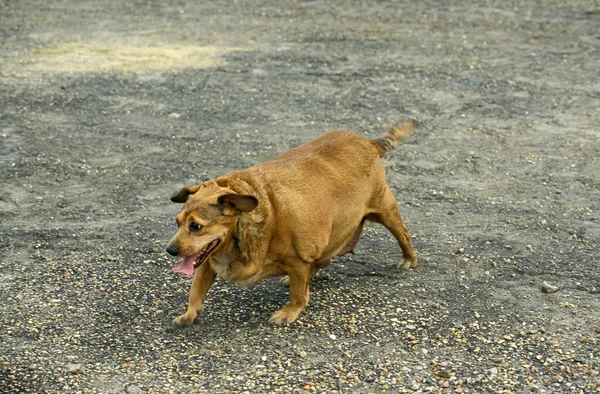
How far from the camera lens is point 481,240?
8359 millimetres

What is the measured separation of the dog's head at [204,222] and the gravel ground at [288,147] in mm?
716

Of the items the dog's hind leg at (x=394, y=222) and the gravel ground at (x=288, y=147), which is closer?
the gravel ground at (x=288, y=147)

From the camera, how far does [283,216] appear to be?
6.55 metres

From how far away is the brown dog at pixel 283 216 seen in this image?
20.1 ft

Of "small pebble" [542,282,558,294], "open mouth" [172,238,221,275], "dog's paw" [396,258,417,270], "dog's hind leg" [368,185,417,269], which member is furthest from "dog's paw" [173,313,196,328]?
"small pebble" [542,282,558,294]

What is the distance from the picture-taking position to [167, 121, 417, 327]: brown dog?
6121 millimetres

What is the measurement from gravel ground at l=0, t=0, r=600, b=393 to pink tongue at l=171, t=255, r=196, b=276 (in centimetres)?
62

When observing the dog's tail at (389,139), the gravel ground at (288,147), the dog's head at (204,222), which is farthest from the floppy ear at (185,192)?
the dog's tail at (389,139)

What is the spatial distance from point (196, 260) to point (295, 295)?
99 centimetres

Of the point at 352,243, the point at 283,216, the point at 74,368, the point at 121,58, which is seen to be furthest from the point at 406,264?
the point at 121,58

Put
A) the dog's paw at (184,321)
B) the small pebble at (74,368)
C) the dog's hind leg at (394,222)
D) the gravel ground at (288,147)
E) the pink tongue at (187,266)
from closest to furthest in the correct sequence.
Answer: the small pebble at (74,368) → the pink tongue at (187,266) → the gravel ground at (288,147) → the dog's paw at (184,321) → the dog's hind leg at (394,222)

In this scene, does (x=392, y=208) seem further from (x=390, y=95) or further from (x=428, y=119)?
(x=390, y=95)

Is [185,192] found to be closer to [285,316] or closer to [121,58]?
[285,316]

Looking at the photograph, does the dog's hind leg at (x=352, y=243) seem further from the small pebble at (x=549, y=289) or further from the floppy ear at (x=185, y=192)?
the floppy ear at (x=185, y=192)
